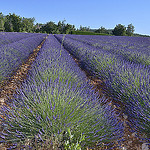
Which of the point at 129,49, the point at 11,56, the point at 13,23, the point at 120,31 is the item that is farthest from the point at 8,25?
the point at 11,56

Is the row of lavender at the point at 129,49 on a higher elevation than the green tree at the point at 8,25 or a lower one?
lower

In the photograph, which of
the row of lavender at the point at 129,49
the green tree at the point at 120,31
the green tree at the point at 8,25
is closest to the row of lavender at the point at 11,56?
the row of lavender at the point at 129,49

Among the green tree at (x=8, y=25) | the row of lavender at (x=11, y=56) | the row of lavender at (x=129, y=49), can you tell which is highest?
the green tree at (x=8, y=25)

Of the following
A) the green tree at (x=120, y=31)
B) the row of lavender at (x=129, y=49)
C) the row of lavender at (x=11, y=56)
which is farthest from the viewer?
the green tree at (x=120, y=31)

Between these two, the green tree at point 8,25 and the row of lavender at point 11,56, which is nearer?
the row of lavender at point 11,56

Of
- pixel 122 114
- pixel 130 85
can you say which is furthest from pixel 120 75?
pixel 122 114

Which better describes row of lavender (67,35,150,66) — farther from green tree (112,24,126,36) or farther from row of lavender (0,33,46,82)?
green tree (112,24,126,36)

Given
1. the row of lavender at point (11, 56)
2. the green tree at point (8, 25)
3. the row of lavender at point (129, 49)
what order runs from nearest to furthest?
the row of lavender at point (11, 56), the row of lavender at point (129, 49), the green tree at point (8, 25)

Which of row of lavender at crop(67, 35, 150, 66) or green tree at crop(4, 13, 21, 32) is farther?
green tree at crop(4, 13, 21, 32)

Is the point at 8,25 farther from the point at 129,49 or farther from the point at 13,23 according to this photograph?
the point at 129,49

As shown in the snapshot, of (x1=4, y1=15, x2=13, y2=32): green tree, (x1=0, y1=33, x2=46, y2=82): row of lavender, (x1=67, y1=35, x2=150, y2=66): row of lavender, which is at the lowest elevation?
(x1=0, y1=33, x2=46, y2=82): row of lavender

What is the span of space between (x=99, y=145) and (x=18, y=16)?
5728 cm

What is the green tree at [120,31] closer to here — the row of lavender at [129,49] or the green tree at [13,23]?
the green tree at [13,23]

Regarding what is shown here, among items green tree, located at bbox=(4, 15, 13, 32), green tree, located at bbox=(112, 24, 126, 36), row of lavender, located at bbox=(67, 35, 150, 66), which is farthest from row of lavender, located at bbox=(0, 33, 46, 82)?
green tree, located at bbox=(112, 24, 126, 36)
